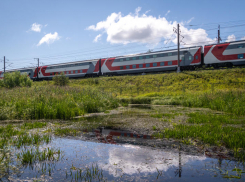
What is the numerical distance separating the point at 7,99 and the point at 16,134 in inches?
223

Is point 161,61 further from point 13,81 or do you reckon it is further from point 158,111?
point 13,81

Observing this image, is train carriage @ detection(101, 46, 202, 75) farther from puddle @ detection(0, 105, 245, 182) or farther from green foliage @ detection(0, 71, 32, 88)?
puddle @ detection(0, 105, 245, 182)

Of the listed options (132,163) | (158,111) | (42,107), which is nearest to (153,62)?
(158,111)

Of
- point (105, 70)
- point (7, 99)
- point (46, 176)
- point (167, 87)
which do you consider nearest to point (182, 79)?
point (167, 87)

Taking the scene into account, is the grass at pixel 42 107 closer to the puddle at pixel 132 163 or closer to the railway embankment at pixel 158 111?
the railway embankment at pixel 158 111

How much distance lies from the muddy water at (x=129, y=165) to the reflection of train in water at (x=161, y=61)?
76.8 ft

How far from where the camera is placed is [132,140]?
189 inches

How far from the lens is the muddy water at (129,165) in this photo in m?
2.74

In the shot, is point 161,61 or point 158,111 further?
point 161,61

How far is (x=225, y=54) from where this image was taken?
77.5 ft

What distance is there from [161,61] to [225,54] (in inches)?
323

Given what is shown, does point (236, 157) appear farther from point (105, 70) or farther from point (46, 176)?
point (105, 70)

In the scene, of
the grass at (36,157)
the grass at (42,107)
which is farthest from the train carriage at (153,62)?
the grass at (36,157)

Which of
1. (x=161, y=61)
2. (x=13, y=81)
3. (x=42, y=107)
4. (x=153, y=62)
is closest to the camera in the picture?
(x=42, y=107)
